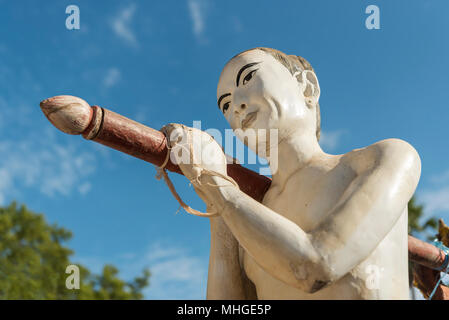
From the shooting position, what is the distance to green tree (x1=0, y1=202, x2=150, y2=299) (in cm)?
1772

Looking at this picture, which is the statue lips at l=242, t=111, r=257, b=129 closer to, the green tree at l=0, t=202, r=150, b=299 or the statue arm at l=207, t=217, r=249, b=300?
→ the statue arm at l=207, t=217, r=249, b=300

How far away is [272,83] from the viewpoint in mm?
2521

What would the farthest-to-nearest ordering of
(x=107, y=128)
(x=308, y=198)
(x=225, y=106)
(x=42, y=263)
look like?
(x=42, y=263) → (x=225, y=106) → (x=308, y=198) → (x=107, y=128)

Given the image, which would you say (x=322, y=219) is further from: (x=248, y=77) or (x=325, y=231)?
(x=248, y=77)

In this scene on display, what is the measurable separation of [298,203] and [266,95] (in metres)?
0.66

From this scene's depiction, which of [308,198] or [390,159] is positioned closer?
[390,159]

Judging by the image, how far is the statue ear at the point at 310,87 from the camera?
8.96 feet

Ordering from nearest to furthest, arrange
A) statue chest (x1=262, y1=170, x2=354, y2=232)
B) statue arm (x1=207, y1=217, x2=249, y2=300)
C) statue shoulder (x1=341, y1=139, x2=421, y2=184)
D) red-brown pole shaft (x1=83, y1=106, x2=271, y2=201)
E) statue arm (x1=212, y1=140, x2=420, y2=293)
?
statue arm (x1=212, y1=140, x2=420, y2=293) → red-brown pole shaft (x1=83, y1=106, x2=271, y2=201) → statue shoulder (x1=341, y1=139, x2=421, y2=184) → statue chest (x1=262, y1=170, x2=354, y2=232) → statue arm (x1=207, y1=217, x2=249, y2=300)

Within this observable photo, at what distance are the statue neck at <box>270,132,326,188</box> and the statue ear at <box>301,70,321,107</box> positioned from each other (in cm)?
27

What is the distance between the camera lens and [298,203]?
229 centimetres

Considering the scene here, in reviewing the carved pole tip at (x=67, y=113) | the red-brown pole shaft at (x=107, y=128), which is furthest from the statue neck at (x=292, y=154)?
the carved pole tip at (x=67, y=113)

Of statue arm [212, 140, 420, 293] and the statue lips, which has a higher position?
Result: the statue lips

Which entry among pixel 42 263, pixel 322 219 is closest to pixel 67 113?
pixel 322 219

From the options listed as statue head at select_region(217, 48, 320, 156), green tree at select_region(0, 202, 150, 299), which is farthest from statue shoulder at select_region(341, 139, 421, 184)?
green tree at select_region(0, 202, 150, 299)
